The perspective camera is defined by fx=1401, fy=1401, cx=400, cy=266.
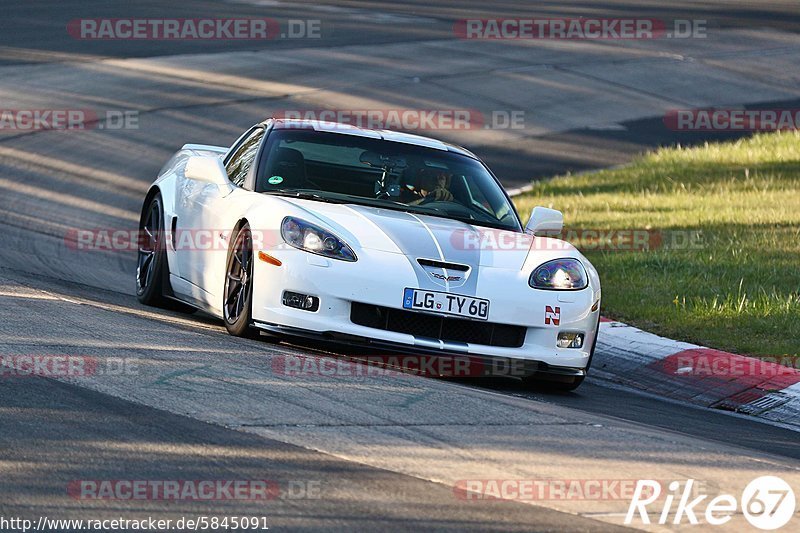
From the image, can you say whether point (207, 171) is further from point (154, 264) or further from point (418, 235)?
point (418, 235)

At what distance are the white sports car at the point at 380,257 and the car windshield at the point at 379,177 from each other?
0.01 m

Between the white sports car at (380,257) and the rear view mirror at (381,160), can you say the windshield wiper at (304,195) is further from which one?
the rear view mirror at (381,160)

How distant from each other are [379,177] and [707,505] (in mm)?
3988

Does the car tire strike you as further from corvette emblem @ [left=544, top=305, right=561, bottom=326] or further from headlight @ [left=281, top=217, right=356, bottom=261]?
corvette emblem @ [left=544, top=305, right=561, bottom=326]

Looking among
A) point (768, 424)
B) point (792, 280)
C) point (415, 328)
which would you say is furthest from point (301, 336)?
point (792, 280)

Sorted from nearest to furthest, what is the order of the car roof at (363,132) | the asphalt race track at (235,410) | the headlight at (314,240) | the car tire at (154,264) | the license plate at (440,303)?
the asphalt race track at (235,410), the license plate at (440,303), the headlight at (314,240), the car roof at (363,132), the car tire at (154,264)

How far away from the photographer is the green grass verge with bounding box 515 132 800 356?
→ 9680mm

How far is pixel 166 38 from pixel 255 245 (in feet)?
62.1

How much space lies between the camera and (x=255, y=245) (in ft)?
25.4

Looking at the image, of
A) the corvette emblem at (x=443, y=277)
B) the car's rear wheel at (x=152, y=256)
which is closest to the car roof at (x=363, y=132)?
the car's rear wheel at (x=152, y=256)

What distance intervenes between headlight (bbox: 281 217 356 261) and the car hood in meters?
0.05

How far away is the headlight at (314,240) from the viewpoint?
24.6 ft

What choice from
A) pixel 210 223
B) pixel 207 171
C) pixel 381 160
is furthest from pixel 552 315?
pixel 207 171

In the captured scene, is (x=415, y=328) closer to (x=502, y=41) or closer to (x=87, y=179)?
(x=87, y=179)
